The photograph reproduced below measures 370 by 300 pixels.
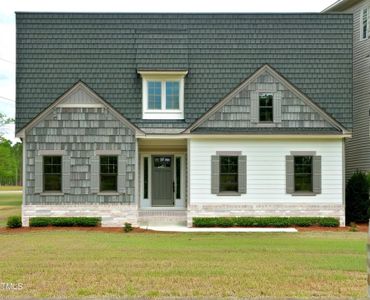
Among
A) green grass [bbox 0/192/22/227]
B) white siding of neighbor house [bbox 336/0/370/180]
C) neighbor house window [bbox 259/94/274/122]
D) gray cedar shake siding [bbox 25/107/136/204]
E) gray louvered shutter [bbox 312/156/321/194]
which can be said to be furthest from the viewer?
green grass [bbox 0/192/22/227]

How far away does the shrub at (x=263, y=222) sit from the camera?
77.5 ft

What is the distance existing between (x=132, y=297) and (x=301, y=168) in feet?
52.8

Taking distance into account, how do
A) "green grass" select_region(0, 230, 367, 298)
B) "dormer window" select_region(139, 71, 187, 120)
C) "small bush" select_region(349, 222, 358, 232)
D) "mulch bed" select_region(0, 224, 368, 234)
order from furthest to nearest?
"dormer window" select_region(139, 71, 187, 120)
"small bush" select_region(349, 222, 358, 232)
"mulch bed" select_region(0, 224, 368, 234)
"green grass" select_region(0, 230, 367, 298)

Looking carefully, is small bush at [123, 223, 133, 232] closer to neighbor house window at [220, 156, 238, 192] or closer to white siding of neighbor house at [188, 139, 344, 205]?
white siding of neighbor house at [188, 139, 344, 205]

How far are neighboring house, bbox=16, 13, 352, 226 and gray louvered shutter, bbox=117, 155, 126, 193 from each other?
4cm

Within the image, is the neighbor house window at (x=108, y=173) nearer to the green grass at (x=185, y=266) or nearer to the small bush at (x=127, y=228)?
the small bush at (x=127, y=228)

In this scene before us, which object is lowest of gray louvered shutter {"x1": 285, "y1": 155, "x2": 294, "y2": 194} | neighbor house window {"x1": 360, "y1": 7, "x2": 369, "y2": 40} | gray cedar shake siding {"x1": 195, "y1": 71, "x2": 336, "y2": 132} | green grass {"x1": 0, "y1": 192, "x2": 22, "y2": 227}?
green grass {"x1": 0, "y1": 192, "x2": 22, "y2": 227}

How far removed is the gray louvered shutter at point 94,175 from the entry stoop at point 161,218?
2.34 m

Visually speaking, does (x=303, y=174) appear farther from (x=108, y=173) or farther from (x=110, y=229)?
(x=110, y=229)

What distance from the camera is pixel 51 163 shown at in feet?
78.2

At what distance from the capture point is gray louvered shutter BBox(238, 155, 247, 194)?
23.9m

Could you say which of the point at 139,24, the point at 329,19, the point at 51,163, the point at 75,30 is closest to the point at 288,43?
the point at 329,19

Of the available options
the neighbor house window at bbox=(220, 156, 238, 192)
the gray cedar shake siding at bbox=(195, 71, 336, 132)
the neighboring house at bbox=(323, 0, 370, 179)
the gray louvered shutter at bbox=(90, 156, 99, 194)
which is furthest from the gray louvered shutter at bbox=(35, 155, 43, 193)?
the neighboring house at bbox=(323, 0, 370, 179)

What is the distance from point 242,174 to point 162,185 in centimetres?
425
